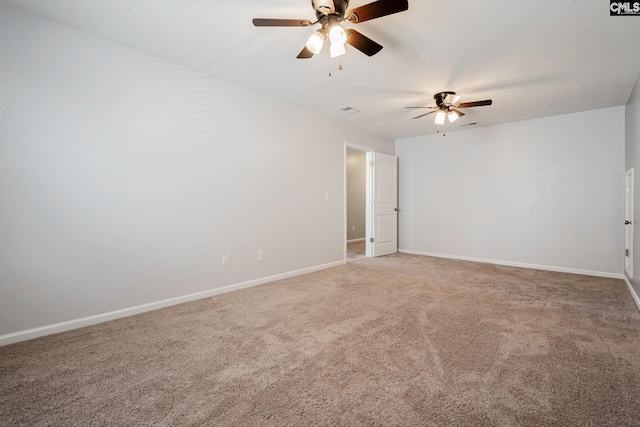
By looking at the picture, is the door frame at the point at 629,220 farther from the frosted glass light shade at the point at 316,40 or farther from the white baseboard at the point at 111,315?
the white baseboard at the point at 111,315

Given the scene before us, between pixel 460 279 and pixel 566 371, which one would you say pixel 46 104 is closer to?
pixel 566 371

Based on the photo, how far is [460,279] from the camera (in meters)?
4.14

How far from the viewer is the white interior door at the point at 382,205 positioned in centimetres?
588

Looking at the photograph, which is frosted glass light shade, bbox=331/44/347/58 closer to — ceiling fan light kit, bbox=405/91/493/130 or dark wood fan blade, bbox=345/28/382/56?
dark wood fan blade, bbox=345/28/382/56

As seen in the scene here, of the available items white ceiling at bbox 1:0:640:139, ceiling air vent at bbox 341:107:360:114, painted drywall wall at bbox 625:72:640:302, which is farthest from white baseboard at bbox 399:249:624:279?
ceiling air vent at bbox 341:107:360:114

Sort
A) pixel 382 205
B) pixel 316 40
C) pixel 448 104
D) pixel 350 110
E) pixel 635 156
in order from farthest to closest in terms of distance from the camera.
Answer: pixel 382 205 < pixel 350 110 < pixel 448 104 < pixel 635 156 < pixel 316 40

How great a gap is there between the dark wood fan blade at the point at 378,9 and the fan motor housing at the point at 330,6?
0.19 feet

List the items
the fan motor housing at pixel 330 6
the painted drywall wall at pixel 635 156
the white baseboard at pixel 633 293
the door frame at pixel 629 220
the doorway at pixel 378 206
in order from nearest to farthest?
the fan motor housing at pixel 330 6 → the white baseboard at pixel 633 293 → the painted drywall wall at pixel 635 156 → the door frame at pixel 629 220 → the doorway at pixel 378 206

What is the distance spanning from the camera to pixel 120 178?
8.88ft

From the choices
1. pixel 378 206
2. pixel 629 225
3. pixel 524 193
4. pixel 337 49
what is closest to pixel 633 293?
pixel 629 225

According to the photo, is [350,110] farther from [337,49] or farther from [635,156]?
[635,156]

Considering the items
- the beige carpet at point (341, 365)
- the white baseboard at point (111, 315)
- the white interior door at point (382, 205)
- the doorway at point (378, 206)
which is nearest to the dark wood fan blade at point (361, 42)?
the beige carpet at point (341, 365)

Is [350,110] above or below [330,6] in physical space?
above

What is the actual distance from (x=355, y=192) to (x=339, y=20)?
642 cm
